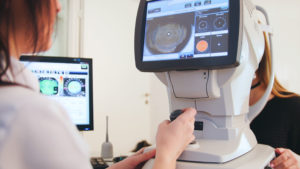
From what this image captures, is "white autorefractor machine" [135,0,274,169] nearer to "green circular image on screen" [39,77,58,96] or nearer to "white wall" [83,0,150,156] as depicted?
"green circular image on screen" [39,77,58,96]

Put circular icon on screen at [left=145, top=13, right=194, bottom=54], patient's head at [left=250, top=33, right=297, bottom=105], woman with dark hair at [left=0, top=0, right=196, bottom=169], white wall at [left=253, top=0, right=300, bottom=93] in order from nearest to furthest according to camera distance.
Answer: woman with dark hair at [left=0, top=0, right=196, bottom=169], circular icon on screen at [left=145, top=13, right=194, bottom=54], patient's head at [left=250, top=33, right=297, bottom=105], white wall at [left=253, top=0, right=300, bottom=93]

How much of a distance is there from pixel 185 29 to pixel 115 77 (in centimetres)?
226

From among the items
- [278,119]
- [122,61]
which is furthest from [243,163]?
[122,61]

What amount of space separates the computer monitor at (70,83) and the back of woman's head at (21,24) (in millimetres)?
1078

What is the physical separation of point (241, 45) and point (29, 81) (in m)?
0.52

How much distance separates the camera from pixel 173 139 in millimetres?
675

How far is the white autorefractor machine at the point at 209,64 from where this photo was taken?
2.31 feet

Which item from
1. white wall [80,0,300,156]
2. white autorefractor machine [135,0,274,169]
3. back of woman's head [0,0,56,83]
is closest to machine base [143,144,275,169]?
white autorefractor machine [135,0,274,169]

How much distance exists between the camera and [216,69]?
750mm

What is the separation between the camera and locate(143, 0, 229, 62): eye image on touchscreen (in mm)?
729

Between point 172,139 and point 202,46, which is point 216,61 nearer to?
point 202,46

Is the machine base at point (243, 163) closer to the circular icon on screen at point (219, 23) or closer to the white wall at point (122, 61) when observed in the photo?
the circular icon on screen at point (219, 23)

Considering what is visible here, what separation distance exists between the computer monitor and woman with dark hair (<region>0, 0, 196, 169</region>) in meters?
1.06

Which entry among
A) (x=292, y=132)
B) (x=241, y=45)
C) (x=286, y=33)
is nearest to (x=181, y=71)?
(x=241, y=45)
